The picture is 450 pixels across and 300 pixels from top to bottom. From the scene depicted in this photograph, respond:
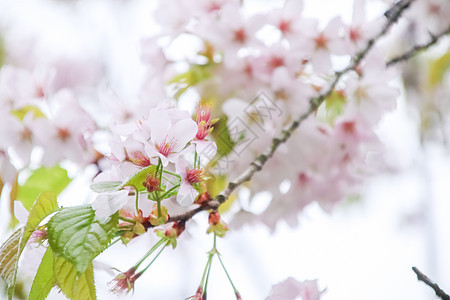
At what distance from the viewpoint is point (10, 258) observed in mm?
564

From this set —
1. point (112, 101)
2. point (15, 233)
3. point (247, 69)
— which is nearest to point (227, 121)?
point (247, 69)

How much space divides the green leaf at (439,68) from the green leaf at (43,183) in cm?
98

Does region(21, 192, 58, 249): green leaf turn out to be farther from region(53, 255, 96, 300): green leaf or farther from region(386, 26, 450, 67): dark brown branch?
region(386, 26, 450, 67): dark brown branch

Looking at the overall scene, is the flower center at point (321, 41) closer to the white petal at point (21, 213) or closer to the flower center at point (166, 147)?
the flower center at point (166, 147)

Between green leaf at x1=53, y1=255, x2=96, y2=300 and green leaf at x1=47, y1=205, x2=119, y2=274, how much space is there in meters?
0.03

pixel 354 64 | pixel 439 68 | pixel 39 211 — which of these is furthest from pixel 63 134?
pixel 439 68

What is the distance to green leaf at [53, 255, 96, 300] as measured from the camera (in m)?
0.56

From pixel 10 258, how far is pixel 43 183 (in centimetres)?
40

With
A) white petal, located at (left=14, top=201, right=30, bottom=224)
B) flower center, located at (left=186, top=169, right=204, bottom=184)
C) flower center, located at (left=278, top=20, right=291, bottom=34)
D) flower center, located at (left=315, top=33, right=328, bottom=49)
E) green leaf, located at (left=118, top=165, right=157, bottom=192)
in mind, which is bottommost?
flower center, located at (left=186, top=169, right=204, bottom=184)

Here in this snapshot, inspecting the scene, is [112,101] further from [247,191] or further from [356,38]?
Answer: [356,38]

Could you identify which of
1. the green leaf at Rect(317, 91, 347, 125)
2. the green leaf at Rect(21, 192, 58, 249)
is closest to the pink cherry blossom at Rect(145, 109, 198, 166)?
the green leaf at Rect(21, 192, 58, 249)

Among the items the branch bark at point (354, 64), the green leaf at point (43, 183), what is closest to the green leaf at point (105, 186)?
the branch bark at point (354, 64)

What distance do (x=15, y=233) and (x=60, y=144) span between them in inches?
16.6

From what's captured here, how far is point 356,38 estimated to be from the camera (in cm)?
101
